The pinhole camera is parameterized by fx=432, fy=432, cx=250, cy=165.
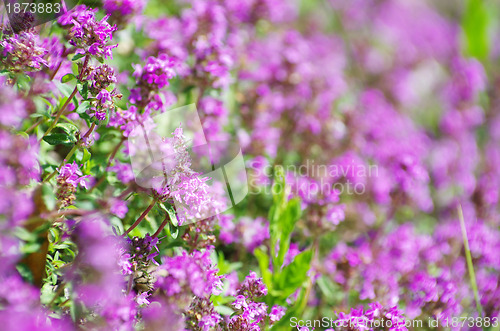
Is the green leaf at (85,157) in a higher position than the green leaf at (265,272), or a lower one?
higher

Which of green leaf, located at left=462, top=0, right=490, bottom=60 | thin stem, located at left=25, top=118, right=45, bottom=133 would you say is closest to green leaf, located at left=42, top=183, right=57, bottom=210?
thin stem, located at left=25, top=118, right=45, bottom=133

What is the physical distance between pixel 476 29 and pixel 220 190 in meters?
5.61

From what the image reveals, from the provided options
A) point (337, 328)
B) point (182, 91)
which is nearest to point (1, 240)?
point (337, 328)

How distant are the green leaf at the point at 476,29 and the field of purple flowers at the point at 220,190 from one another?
0.74 meters

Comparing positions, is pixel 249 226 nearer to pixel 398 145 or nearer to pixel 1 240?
pixel 1 240

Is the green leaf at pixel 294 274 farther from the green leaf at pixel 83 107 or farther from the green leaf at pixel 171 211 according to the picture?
the green leaf at pixel 83 107

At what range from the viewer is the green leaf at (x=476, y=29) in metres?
6.12

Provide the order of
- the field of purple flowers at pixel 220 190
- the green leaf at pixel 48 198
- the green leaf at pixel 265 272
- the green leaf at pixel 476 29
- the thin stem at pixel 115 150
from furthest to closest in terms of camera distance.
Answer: the green leaf at pixel 476 29 < the green leaf at pixel 265 272 < the thin stem at pixel 115 150 < the field of purple flowers at pixel 220 190 < the green leaf at pixel 48 198

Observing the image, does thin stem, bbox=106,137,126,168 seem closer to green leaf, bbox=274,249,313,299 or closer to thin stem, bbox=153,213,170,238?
thin stem, bbox=153,213,170,238

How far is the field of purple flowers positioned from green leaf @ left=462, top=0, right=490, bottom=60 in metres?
0.74

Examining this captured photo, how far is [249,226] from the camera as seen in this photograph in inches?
113

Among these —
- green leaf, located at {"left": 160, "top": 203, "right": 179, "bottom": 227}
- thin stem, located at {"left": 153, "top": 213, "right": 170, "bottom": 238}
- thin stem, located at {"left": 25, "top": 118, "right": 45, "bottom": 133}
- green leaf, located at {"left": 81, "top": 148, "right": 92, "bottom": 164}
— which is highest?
thin stem, located at {"left": 25, "top": 118, "right": 45, "bottom": 133}

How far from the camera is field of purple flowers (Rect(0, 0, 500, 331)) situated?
64.4 inches

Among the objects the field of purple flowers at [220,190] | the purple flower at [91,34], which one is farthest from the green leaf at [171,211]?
the purple flower at [91,34]
